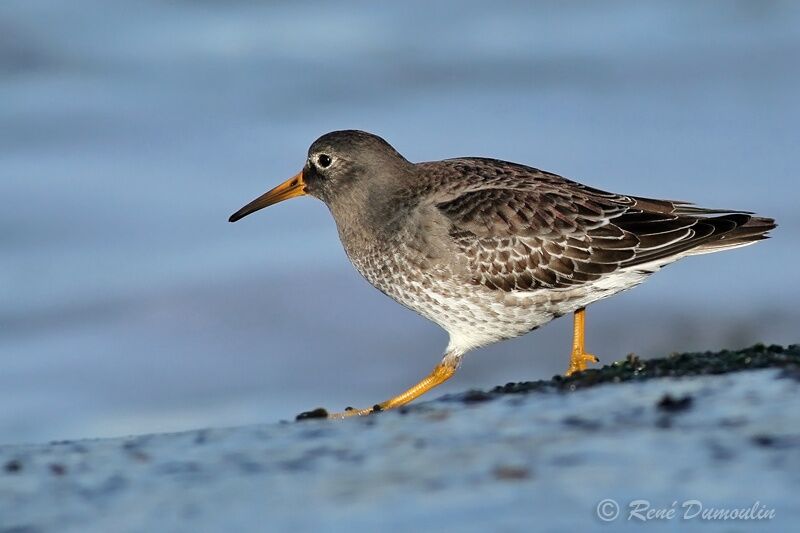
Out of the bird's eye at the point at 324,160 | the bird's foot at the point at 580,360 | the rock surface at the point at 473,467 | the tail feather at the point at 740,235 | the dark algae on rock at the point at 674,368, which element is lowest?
the rock surface at the point at 473,467

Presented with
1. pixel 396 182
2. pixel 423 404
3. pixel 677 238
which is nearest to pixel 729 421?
pixel 423 404

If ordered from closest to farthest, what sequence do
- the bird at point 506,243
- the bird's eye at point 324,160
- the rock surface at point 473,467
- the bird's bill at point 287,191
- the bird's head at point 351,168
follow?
the rock surface at point 473,467, the bird at point 506,243, the bird's head at point 351,168, the bird's eye at point 324,160, the bird's bill at point 287,191

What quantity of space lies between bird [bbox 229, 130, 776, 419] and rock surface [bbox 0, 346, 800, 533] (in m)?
1.99

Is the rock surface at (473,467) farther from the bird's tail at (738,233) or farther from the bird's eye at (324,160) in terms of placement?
the bird's eye at (324,160)

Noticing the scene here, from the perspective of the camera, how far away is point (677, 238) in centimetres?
915

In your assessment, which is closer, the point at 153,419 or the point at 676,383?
the point at 676,383

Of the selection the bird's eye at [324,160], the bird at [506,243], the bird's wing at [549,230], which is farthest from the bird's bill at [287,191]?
the bird's wing at [549,230]

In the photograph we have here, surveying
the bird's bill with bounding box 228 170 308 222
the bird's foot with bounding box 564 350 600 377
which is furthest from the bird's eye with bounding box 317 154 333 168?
the bird's foot with bounding box 564 350 600 377

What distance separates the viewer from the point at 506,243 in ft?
29.6

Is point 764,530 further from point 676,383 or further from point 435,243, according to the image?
point 435,243

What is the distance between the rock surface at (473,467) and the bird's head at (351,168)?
9.40 ft

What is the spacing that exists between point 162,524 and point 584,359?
4702mm

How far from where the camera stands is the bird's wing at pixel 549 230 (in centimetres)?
898

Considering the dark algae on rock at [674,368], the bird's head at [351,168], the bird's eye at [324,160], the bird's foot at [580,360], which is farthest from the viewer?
the bird's eye at [324,160]
